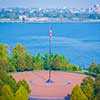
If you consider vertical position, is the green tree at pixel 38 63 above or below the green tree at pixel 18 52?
below

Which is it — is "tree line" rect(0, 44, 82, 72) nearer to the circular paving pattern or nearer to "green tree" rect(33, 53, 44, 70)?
"green tree" rect(33, 53, 44, 70)

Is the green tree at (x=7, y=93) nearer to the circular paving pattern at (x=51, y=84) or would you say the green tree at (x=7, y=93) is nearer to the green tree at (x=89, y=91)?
the circular paving pattern at (x=51, y=84)

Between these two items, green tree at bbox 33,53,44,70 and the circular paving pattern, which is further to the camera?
green tree at bbox 33,53,44,70

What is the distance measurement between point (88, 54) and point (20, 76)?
19835mm

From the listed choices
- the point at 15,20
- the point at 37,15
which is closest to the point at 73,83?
the point at 15,20

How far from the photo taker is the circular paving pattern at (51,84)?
56.0 ft

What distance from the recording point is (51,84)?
18.9m

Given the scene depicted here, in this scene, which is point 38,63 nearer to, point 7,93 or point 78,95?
point 7,93

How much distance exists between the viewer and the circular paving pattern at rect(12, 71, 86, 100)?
1706 cm

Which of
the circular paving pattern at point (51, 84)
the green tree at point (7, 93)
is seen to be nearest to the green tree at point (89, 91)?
the circular paving pattern at point (51, 84)

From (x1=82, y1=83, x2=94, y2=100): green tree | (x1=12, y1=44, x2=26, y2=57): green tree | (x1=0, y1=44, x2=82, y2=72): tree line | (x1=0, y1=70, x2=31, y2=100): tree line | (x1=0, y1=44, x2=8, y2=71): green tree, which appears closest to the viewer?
(x1=0, y1=70, x2=31, y2=100): tree line

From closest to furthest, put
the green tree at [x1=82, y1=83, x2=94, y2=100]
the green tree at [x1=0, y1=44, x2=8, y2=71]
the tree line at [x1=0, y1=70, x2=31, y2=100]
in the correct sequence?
the tree line at [x1=0, y1=70, x2=31, y2=100] < the green tree at [x1=82, y1=83, x2=94, y2=100] < the green tree at [x1=0, y1=44, x2=8, y2=71]

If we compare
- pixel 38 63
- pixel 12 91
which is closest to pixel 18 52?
pixel 38 63

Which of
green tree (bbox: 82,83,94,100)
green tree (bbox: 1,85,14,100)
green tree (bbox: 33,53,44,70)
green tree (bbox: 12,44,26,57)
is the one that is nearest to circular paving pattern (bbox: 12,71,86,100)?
green tree (bbox: 33,53,44,70)
